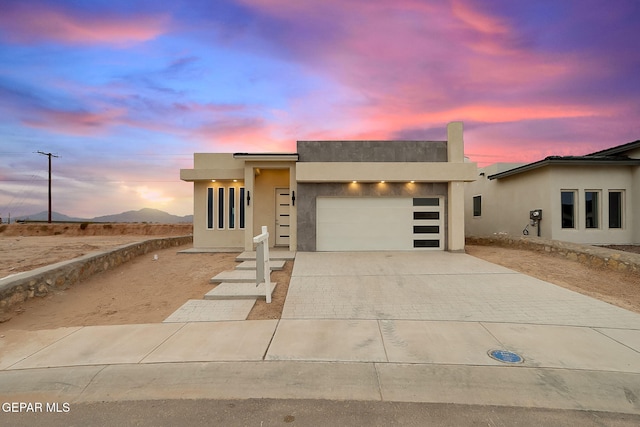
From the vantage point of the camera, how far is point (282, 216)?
1339 centimetres

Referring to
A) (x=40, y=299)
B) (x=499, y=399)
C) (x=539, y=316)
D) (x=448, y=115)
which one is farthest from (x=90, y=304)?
(x=448, y=115)

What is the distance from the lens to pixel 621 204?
524 inches

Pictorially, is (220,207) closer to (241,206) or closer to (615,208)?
(241,206)

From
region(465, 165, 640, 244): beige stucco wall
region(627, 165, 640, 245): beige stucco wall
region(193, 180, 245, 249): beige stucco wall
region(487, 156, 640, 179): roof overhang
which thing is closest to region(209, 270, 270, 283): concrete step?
region(193, 180, 245, 249): beige stucco wall

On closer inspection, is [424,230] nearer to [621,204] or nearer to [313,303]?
[313,303]

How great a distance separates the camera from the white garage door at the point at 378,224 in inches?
460

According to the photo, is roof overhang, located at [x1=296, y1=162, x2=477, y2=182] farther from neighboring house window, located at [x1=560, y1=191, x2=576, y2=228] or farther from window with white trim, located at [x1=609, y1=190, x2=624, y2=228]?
window with white trim, located at [x1=609, y1=190, x2=624, y2=228]

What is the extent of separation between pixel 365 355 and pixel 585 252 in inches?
369

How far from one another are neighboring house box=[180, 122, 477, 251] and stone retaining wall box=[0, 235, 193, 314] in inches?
175

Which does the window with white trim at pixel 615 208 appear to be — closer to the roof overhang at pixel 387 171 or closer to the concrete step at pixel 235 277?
the roof overhang at pixel 387 171

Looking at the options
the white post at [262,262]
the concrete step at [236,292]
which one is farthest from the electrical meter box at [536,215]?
the white post at [262,262]

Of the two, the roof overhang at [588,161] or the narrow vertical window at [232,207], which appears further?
the narrow vertical window at [232,207]

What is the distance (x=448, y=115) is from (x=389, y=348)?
13.3 metres

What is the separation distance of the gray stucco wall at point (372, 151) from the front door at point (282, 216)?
2.30 meters
